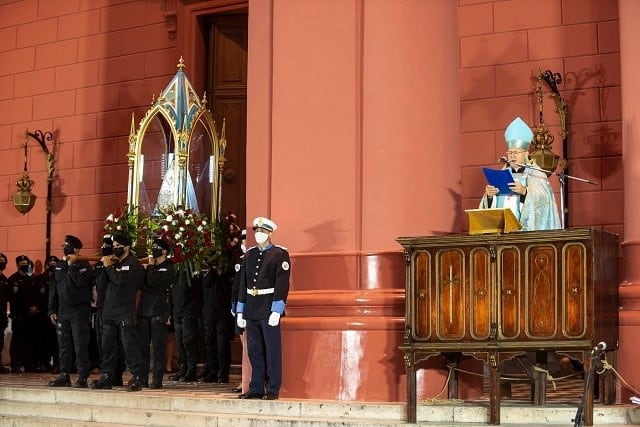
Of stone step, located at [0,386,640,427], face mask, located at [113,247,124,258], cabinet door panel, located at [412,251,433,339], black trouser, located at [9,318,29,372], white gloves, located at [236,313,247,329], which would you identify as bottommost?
stone step, located at [0,386,640,427]

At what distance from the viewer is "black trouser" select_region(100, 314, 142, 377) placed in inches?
415

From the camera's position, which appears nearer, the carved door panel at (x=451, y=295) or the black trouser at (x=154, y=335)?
the carved door panel at (x=451, y=295)

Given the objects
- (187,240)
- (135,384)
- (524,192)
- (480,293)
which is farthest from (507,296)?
(187,240)

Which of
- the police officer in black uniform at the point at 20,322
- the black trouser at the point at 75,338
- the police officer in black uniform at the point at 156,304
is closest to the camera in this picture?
the police officer in black uniform at the point at 156,304

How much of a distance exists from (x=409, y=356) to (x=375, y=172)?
1793 mm

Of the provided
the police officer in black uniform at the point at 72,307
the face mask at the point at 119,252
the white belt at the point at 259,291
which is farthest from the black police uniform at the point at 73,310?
the white belt at the point at 259,291

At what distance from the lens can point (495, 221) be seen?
27.0 feet

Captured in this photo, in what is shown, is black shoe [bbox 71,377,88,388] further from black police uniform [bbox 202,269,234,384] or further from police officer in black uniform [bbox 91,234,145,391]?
black police uniform [bbox 202,269,234,384]

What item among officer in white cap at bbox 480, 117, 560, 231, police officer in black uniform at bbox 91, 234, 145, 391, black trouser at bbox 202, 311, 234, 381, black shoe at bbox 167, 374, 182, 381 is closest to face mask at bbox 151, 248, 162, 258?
police officer in black uniform at bbox 91, 234, 145, 391

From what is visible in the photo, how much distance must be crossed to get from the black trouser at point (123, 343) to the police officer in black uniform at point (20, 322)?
10.9 feet

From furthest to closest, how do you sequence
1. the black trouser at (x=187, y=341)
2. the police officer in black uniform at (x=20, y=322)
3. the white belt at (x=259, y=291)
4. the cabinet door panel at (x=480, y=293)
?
the police officer in black uniform at (x=20, y=322), the black trouser at (x=187, y=341), the white belt at (x=259, y=291), the cabinet door panel at (x=480, y=293)

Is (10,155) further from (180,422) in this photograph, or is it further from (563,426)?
(563,426)

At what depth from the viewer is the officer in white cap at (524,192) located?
8438mm

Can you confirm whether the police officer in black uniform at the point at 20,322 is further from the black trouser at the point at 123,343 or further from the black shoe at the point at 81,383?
the black trouser at the point at 123,343
